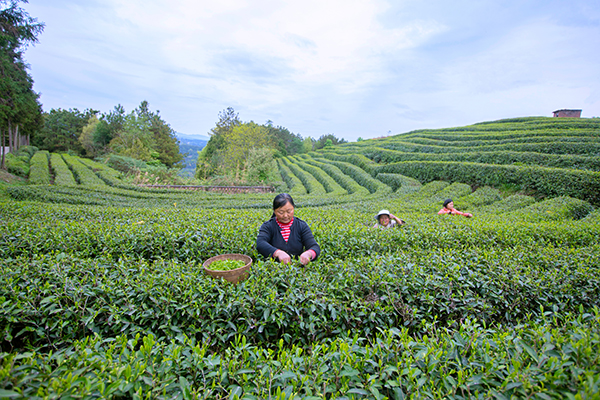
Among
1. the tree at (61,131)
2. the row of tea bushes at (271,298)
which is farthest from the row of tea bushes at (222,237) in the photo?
the tree at (61,131)

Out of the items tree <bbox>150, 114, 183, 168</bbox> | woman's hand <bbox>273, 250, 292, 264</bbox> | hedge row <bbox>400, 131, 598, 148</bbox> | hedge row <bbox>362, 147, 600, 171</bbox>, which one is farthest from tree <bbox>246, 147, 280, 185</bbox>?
tree <bbox>150, 114, 183, 168</bbox>

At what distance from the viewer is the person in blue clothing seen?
3.24 m

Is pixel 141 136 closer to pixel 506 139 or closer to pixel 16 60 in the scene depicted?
pixel 16 60

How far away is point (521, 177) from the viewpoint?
11727 mm

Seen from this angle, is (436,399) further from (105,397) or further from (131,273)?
(131,273)

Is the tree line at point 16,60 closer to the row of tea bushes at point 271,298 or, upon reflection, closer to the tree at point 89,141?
the row of tea bushes at point 271,298

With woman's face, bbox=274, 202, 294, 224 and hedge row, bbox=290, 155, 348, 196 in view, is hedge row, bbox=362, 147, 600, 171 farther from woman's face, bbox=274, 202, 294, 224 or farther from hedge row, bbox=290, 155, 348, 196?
woman's face, bbox=274, 202, 294, 224

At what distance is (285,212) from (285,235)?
0.35 meters

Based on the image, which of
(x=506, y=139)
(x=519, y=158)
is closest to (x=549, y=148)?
(x=519, y=158)

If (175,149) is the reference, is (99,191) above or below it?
below

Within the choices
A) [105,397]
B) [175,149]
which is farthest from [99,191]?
[175,149]

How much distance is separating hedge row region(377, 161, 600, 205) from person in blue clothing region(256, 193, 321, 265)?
493 inches

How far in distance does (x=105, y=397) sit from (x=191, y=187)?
18269 mm

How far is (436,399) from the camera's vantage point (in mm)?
1392
